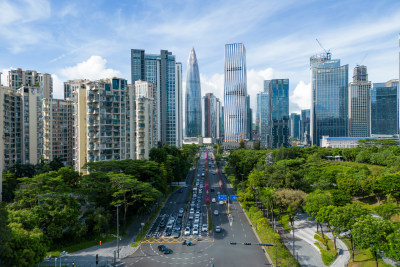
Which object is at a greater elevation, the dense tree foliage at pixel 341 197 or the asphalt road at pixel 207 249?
the dense tree foliage at pixel 341 197

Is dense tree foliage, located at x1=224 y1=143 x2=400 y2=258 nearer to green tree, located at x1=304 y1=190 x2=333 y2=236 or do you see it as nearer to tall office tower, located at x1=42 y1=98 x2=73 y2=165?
green tree, located at x1=304 y1=190 x2=333 y2=236

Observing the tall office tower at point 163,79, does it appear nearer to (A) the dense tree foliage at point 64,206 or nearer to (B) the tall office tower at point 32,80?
(B) the tall office tower at point 32,80

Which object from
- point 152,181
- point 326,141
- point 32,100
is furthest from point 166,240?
point 326,141

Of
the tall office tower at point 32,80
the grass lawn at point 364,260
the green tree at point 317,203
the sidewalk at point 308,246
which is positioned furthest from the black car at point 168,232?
the tall office tower at point 32,80

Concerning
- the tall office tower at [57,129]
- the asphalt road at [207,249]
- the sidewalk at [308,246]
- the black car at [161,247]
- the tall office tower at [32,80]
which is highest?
the tall office tower at [32,80]

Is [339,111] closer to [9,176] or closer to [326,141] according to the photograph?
[326,141]

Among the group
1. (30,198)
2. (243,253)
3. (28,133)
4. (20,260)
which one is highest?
(28,133)

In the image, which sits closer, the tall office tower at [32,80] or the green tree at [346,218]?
the green tree at [346,218]

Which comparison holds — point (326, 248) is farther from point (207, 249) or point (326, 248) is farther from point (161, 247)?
point (161, 247)
